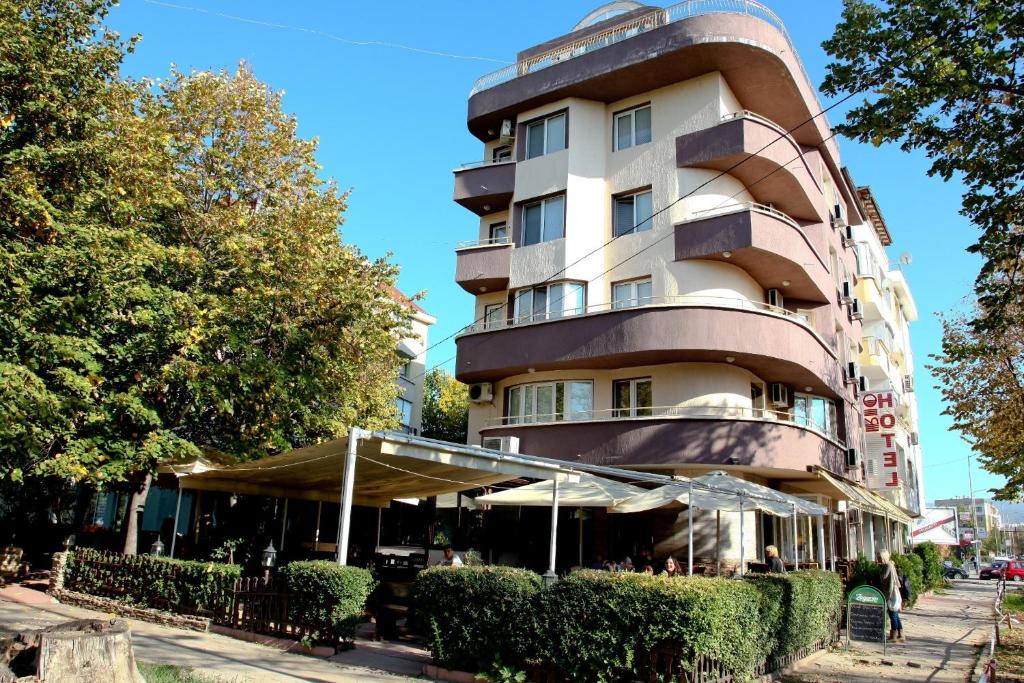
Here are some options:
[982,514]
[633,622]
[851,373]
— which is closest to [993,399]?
[851,373]

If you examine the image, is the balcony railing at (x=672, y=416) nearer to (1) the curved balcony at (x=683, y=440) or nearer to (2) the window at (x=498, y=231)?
(1) the curved balcony at (x=683, y=440)

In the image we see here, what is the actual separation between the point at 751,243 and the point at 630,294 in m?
3.95

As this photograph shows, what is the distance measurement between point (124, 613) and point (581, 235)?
16381mm

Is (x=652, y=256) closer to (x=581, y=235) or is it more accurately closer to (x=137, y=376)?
(x=581, y=235)

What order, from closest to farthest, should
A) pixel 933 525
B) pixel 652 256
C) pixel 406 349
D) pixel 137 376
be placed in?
pixel 137 376, pixel 652 256, pixel 406 349, pixel 933 525

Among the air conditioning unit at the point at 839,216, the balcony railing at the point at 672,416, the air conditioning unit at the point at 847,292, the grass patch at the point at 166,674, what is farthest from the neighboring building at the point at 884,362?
the grass patch at the point at 166,674

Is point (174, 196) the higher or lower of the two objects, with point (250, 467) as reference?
higher

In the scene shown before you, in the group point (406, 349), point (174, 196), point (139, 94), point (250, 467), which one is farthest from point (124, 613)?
point (406, 349)

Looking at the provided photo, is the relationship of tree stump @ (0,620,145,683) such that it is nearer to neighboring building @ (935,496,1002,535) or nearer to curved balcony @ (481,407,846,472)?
curved balcony @ (481,407,846,472)

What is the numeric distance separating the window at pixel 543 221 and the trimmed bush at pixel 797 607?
1371 centimetres

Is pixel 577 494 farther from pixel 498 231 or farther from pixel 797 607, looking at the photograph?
pixel 498 231

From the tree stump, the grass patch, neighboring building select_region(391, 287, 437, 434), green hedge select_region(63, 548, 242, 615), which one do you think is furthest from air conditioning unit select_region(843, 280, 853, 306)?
the tree stump

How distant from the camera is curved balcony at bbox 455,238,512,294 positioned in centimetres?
2541

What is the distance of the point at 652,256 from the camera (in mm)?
23156
